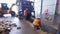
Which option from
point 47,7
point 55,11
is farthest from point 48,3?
point 55,11

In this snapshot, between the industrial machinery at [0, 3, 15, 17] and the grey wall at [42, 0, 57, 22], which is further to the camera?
the industrial machinery at [0, 3, 15, 17]

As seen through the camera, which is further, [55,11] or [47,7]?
[47,7]

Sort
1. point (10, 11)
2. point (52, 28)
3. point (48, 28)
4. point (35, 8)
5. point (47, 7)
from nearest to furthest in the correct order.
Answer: point (52, 28) → point (48, 28) → point (47, 7) → point (35, 8) → point (10, 11)

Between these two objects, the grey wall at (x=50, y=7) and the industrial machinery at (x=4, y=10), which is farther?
the industrial machinery at (x=4, y=10)

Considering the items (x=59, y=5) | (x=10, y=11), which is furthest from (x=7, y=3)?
(x=59, y=5)

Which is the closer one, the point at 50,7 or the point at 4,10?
the point at 50,7

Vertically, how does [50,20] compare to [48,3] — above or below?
below

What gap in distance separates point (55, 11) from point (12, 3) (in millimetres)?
4309

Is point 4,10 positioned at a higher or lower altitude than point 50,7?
lower

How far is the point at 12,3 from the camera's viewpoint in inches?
279

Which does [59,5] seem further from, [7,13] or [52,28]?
[7,13]

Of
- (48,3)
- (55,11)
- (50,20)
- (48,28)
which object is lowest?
(48,28)

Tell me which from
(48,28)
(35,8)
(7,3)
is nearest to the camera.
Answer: (48,28)

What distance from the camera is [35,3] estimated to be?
5293 millimetres
